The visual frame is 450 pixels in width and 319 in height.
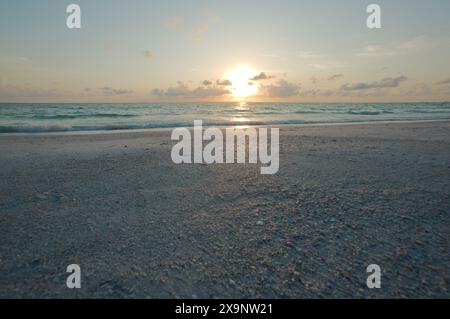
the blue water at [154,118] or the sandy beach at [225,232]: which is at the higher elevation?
the blue water at [154,118]

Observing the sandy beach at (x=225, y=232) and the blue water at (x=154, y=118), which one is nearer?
the sandy beach at (x=225, y=232)

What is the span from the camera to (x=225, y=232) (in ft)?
8.50

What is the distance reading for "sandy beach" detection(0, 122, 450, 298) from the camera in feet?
6.12

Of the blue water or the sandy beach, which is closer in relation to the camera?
the sandy beach

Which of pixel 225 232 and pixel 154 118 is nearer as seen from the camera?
pixel 225 232

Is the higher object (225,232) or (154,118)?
(154,118)

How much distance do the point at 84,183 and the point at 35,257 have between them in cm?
208

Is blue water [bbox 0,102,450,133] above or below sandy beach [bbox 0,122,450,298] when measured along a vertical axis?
above

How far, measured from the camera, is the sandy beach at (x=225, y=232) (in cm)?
187

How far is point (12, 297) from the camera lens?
68.8 inches
